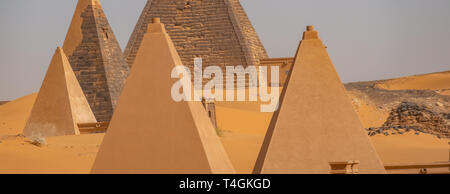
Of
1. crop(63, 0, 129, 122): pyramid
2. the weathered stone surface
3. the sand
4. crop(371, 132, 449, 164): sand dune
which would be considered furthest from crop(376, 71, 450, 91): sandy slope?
crop(63, 0, 129, 122): pyramid

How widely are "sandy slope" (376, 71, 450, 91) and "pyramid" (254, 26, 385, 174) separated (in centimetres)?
5044

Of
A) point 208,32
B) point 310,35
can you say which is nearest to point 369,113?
point 208,32

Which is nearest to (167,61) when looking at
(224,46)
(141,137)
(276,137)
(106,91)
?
(141,137)

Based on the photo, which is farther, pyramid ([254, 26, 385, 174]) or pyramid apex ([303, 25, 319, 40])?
pyramid apex ([303, 25, 319, 40])

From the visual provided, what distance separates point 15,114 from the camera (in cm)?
3262

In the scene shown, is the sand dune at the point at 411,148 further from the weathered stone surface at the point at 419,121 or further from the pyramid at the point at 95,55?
the pyramid at the point at 95,55

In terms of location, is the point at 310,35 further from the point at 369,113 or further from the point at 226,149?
the point at 369,113

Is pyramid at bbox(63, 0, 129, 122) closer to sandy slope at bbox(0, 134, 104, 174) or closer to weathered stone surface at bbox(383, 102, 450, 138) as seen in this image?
sandy slope at bbox(0, 134, 104, 174)

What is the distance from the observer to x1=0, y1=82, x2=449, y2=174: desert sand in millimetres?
11123

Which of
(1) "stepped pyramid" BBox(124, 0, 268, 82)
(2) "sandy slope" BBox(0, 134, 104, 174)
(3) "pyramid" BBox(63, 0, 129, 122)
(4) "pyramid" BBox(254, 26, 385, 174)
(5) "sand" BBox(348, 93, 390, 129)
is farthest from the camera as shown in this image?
(5) "sand" BBox(348, 93, 390, 129)

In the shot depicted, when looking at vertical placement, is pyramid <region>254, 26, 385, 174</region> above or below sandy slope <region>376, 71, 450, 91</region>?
below

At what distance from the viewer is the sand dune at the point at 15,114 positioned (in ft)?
89.1

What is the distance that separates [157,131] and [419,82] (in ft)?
191
